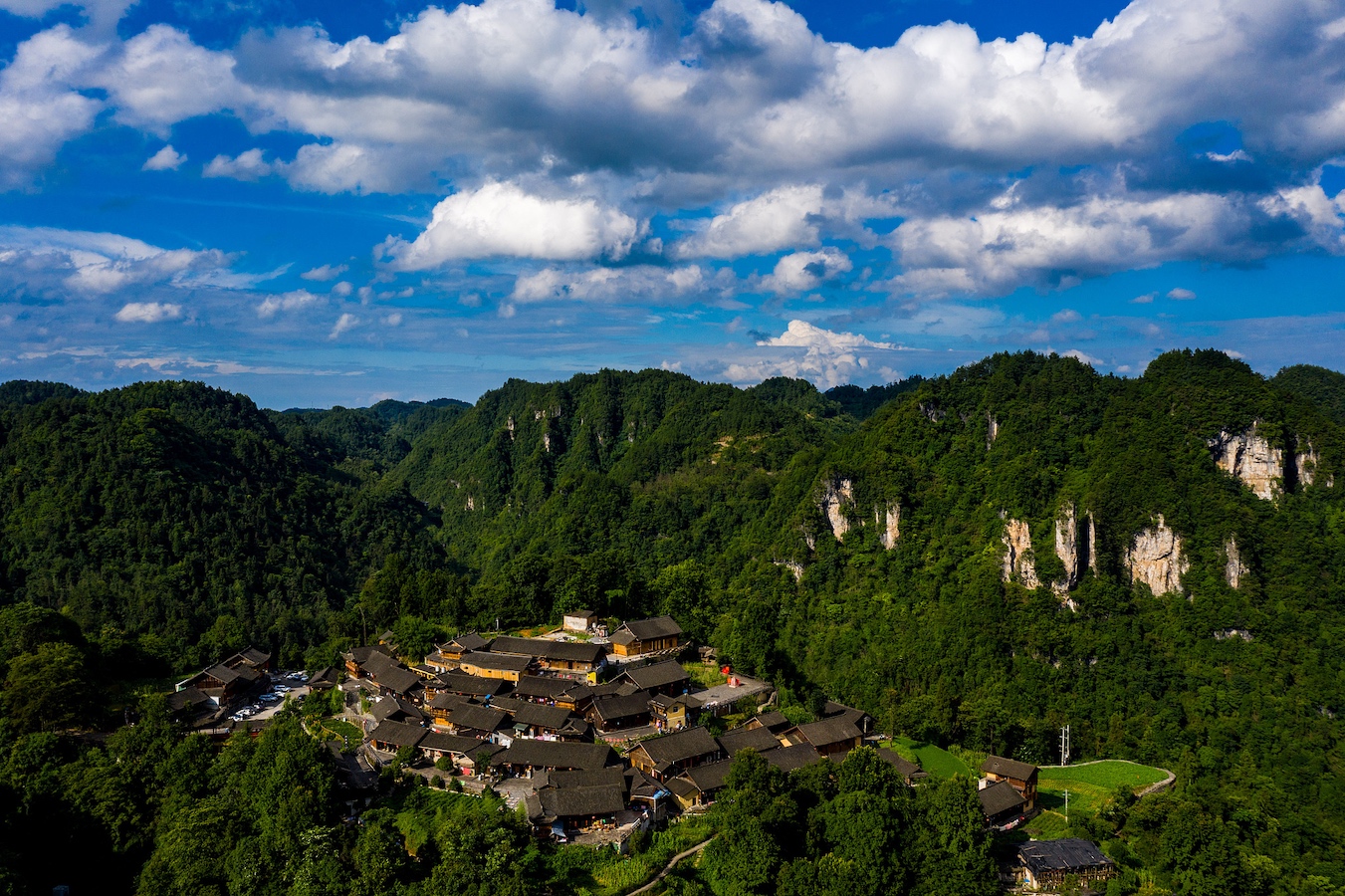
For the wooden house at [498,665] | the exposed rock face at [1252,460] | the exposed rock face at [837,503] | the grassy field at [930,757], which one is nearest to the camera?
the grassy field at [930,757]

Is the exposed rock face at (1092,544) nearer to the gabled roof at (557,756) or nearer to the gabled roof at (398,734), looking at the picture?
the gabled roof at (557,756)

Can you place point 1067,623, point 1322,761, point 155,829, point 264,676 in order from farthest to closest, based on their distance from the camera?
point 1067,623
point 264,676
point 1322,761
point 155,829

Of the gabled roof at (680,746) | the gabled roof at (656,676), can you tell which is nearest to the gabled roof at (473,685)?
the gabled roof at (656,676)

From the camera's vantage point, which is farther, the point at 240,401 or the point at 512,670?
the point at 240,401

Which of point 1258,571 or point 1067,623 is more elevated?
point 1258,571

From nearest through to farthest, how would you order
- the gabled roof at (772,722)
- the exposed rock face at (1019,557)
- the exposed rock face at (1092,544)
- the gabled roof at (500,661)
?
the gabled roof at (772,722) → the gabled roof at (500,661) → the exposed rock face at (1092,544) → the exposed rock face at (1019,557)

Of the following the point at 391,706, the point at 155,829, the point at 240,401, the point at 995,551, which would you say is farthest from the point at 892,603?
the point at 240,401

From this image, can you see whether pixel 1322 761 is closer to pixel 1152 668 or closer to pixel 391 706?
pixel 1152 668

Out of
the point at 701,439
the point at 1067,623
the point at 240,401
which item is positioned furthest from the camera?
the point at 240,401
